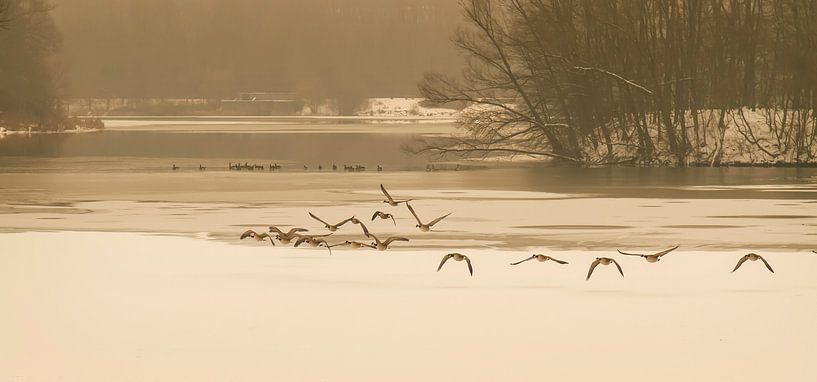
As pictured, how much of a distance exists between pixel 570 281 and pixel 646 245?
122 inches

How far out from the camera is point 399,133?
53.6 meters

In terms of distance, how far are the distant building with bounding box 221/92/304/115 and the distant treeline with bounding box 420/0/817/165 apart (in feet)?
256

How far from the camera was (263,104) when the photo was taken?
381ft

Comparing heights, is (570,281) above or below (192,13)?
below

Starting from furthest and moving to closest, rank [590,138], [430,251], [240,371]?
1. [590,138]
2. [430,251]
3. [240,371]

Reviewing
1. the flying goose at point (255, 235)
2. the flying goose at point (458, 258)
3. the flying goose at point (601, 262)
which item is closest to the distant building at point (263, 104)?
the flying goose at point (255, 235)

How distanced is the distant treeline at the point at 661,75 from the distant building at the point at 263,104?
78.0 meters

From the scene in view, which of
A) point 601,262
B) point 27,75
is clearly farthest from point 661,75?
point 27,75

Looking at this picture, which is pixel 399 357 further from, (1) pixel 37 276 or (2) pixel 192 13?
(2) pixel 192 13

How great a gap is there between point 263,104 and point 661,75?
86611 mm

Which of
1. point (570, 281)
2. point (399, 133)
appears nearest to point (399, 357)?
point (570, 281)

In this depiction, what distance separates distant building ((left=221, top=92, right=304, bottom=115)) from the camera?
111481mm

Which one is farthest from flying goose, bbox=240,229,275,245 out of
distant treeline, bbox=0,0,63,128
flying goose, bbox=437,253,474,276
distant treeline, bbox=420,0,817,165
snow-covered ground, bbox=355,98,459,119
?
snow-covered ground, bbox=355,98,459,119

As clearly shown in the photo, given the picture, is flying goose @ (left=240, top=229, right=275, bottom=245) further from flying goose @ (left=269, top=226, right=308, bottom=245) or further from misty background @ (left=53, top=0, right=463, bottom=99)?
misty background @ (left=53, top=0, right=463, bottom=99)
